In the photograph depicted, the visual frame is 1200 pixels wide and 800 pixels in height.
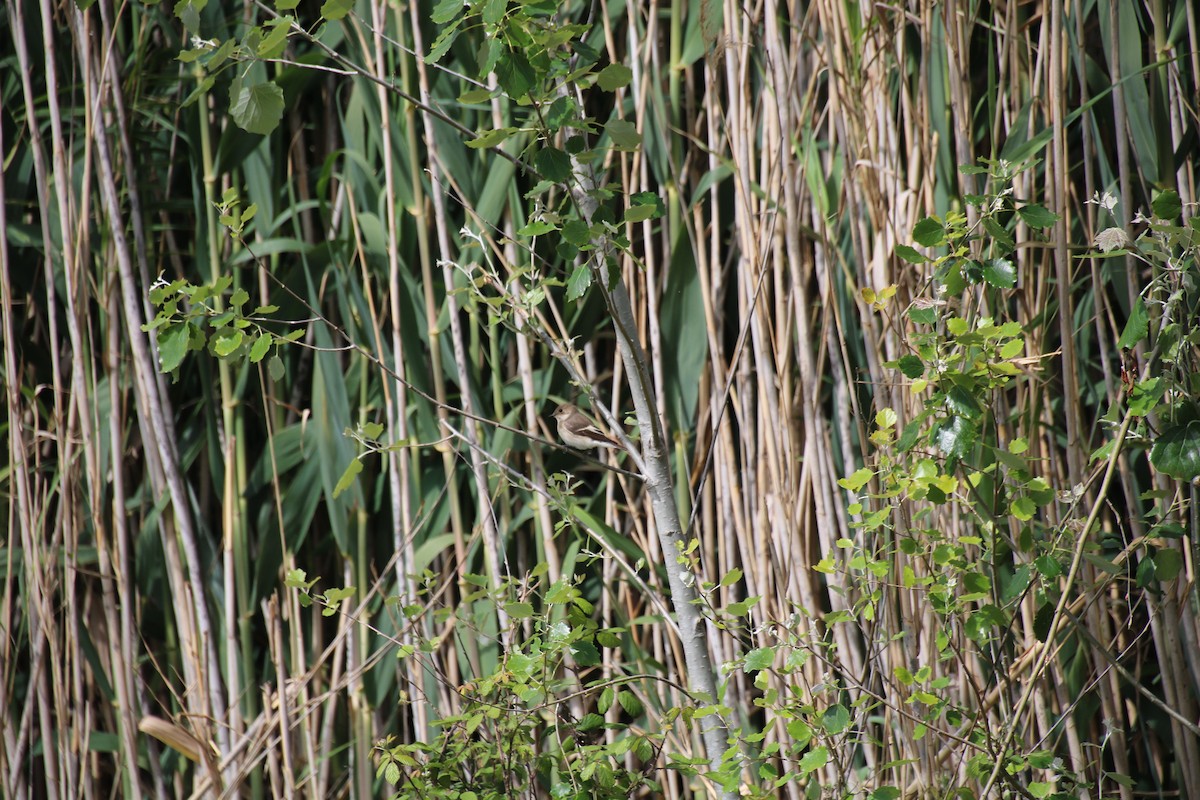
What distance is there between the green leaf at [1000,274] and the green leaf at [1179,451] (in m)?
0.19

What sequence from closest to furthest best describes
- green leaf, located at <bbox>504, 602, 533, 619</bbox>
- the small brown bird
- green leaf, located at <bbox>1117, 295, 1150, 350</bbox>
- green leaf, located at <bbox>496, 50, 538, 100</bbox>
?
green leaf, located at <bbox>496, 50, 538, 100</bbox> < green leaf, located at <bbox>1117, 295, 1150, 350</bbox> < green leaf, located at <bbox>504, 602, 533, 619</bbox> < the small brown bird

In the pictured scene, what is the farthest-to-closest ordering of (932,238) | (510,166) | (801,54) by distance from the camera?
(510,166)
(801,54)
(932,238)

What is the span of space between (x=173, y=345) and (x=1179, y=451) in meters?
0.92

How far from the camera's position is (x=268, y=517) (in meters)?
1.88

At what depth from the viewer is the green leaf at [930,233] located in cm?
98

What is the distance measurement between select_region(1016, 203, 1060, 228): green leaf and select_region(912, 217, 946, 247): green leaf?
0.07 metres

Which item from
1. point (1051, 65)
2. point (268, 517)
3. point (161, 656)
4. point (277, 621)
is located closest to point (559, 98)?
point (1051, 65)

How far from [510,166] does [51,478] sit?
43.4 inches

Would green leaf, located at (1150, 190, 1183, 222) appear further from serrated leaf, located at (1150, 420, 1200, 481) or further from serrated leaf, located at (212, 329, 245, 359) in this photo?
serrated leaf, located at (212, 329, 245, 359)

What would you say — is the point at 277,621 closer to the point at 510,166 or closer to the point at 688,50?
the point at 510,166

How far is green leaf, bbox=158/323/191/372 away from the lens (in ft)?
3.21

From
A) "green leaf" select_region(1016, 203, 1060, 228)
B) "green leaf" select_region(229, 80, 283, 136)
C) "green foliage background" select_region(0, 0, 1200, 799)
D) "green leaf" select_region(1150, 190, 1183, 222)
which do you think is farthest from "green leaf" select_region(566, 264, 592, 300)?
"green leaf" select_region(1150, 190, 1183, 222)

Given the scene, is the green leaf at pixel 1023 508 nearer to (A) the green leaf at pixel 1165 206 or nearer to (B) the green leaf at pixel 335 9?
(A) the green leaf at pixel 1165 206

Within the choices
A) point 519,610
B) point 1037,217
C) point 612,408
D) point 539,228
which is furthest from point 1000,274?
point 612,408
